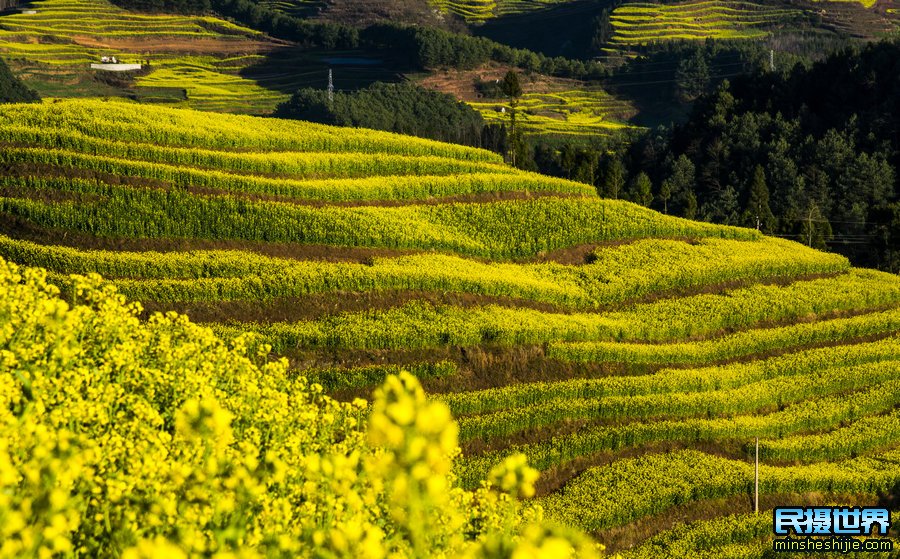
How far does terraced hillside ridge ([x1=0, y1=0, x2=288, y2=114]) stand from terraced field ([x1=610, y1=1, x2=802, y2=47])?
2521 inches

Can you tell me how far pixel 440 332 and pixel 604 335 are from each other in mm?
8121

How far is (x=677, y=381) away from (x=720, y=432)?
407cm

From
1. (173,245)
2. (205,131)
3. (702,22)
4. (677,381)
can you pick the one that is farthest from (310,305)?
(702,22)

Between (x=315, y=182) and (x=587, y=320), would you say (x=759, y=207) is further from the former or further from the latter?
(x=315, y=182)

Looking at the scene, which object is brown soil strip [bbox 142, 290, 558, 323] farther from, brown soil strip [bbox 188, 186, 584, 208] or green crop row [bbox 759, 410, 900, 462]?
green crop row [bbox 759, 410, 900, 462]

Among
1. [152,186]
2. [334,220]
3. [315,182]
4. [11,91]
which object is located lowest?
[11,91]

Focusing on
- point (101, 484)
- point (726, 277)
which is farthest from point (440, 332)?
point (101, 484)

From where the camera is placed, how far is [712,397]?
43.8 meters

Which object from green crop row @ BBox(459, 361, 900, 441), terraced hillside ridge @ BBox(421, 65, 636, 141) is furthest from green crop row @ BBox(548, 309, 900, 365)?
terraced hillside ridge @ BBox(421, 65, 636, 141)

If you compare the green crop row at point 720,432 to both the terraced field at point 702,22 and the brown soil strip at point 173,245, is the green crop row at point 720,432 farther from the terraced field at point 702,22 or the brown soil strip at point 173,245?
the terraced field at point 702,22

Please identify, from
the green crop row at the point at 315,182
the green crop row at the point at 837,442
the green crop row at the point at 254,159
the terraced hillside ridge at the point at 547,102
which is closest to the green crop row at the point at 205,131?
the green crop row at the point at 254,159

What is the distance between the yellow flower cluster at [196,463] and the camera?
377 inches

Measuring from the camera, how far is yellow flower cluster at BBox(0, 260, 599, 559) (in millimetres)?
9570

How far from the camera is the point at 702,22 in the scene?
19212 cm
